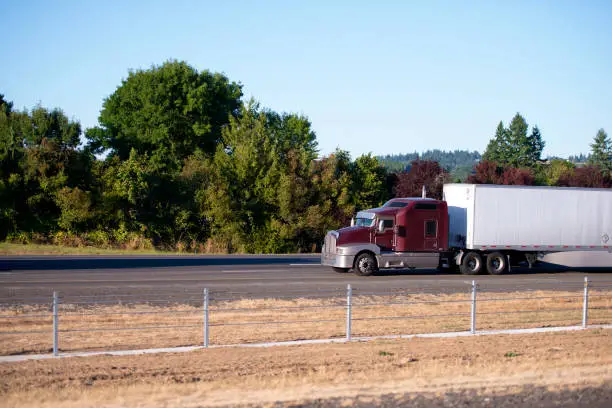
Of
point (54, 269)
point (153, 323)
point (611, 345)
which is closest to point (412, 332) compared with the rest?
point (611, 345)

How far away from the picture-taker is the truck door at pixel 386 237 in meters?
29.0

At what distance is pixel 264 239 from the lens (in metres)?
45.6

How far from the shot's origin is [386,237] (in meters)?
29.0

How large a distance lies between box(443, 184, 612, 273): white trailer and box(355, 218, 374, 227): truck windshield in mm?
3906

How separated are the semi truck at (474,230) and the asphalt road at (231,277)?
2.12 feet

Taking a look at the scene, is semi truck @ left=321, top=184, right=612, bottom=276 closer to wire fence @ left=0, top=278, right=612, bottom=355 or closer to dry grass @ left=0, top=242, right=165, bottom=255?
wire fence @ left=0, top=278, right=612, bottom=355

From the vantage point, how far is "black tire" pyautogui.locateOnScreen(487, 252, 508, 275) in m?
30.5

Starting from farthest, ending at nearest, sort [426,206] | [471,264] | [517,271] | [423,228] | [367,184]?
[367,184]
[517,271]
[471,264]
[426,206]
[423,228]

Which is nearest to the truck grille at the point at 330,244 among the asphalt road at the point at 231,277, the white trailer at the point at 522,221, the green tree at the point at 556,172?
the asphalt road at the point at 231,277

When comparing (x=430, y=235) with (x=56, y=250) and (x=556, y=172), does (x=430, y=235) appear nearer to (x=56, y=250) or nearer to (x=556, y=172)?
(x=56, y=250)

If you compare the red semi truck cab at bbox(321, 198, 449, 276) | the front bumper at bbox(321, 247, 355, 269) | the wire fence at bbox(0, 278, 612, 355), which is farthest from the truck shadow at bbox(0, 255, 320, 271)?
the wire fence at bbox(0, 278, 612, 355)

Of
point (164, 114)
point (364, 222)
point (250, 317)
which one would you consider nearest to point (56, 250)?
point (364, 222)

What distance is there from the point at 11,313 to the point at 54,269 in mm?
11119

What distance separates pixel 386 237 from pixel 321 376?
17.6 meters
